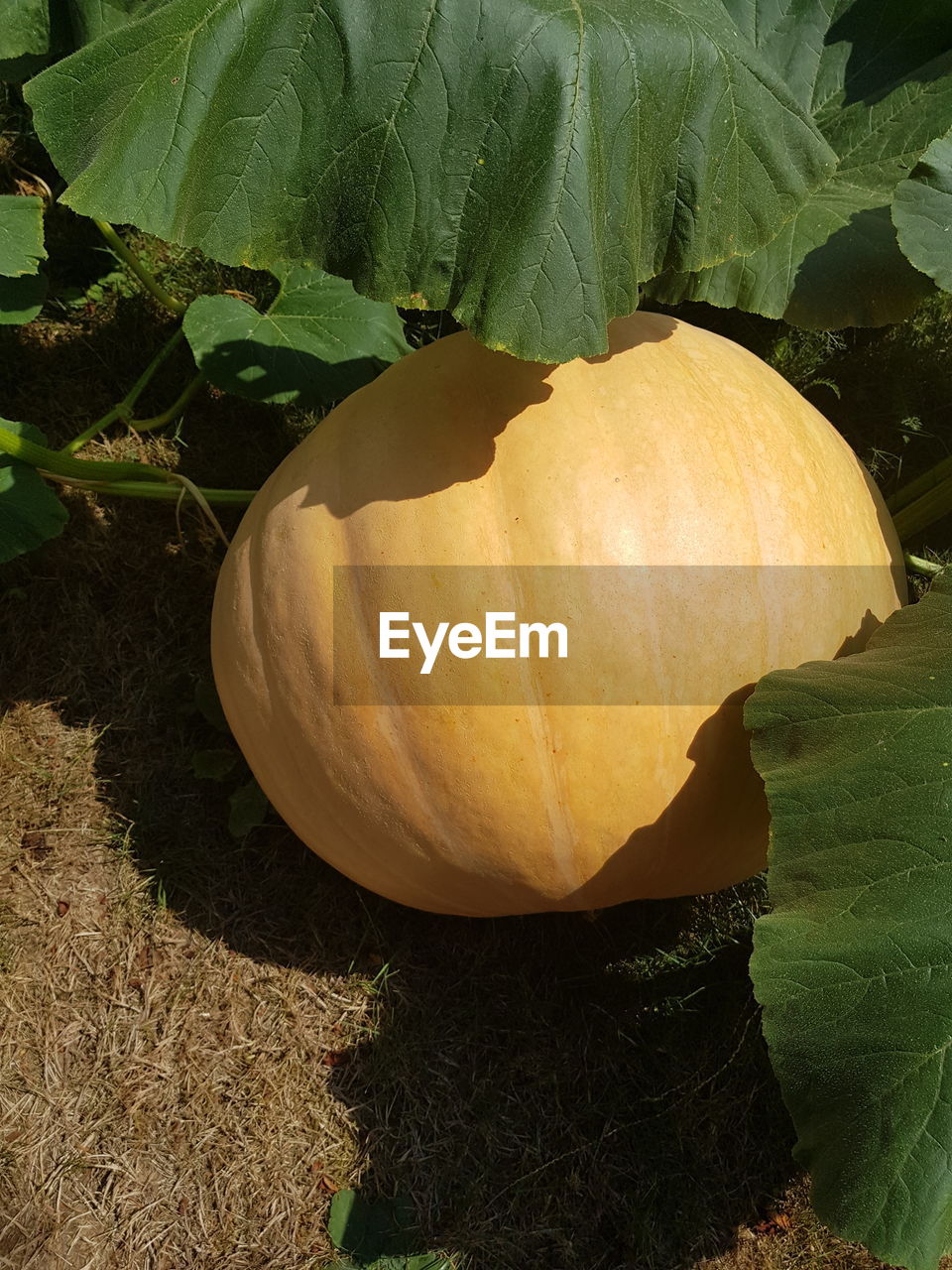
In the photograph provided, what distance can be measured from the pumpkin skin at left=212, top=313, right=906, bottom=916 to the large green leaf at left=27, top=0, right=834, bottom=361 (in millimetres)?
242

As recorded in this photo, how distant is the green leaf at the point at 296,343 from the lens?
2127 mm

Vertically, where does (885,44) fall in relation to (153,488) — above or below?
above

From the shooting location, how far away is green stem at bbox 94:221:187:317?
7.80ft

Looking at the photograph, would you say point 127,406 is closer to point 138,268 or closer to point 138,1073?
point 138,268

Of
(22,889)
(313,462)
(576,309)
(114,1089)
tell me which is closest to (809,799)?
(576,309)

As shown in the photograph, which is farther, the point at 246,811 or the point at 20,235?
the point at 246,811

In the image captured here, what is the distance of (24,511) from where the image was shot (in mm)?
1998

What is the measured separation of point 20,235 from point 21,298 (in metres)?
0.18

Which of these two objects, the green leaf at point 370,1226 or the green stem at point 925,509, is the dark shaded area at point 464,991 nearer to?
the green leaf at point 370,1226

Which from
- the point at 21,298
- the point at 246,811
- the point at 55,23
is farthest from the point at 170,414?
the point at 246,811

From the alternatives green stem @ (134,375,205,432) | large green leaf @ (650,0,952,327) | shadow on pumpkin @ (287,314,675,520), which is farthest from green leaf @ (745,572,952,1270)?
green stem @ (134,375,205,432)

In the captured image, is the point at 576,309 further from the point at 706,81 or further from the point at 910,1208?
the point at 910,1208

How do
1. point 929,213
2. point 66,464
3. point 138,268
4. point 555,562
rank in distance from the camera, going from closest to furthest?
point 555,562 < point 929,213 < point 66,464 < point 138,268

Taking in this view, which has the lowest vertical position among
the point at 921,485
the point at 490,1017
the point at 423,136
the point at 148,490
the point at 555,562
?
the point at 490,1017
